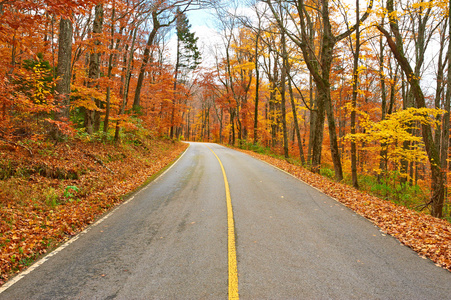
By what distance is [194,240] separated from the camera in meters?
4.29

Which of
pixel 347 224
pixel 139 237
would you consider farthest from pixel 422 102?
pixel 139 237

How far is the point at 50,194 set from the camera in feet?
20.2

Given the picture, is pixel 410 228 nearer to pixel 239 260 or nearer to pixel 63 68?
pixel 239 260

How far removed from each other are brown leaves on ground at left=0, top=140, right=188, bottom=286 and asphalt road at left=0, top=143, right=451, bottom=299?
20.1 inches

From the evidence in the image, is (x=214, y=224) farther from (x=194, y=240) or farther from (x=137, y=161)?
(x=137, y=161)

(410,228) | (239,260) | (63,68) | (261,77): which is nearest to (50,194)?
(63,68)

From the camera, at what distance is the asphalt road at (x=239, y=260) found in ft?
9.71

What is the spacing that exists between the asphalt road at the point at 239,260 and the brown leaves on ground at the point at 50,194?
1.67 ft

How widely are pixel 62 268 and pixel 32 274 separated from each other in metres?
0.36

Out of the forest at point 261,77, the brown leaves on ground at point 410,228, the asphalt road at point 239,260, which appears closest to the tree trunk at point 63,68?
the forest at point 261,77

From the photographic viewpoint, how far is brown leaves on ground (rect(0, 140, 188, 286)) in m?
4.17

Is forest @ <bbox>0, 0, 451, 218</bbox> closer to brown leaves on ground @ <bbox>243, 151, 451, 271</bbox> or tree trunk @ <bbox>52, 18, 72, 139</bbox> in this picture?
tree trunk @ <bbox>52, 18, 72, 139</bbox>

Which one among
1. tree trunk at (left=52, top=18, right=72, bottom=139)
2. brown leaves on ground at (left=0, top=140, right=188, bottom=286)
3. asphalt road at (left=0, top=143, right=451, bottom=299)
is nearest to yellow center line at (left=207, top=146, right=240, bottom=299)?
asphalt road at (left=0, top=143, right=451, bottom=299)

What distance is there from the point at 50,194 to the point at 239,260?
5.49 meters
